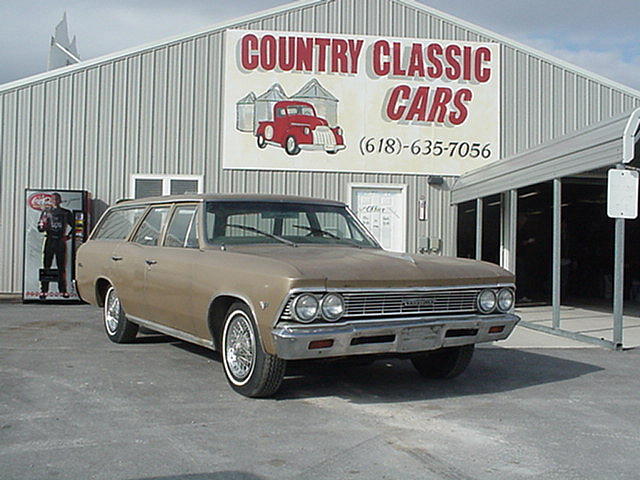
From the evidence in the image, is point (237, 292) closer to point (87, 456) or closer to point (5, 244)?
point (87, 456)

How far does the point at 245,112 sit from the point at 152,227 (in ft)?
24.6

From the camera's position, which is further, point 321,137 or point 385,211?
point 385,211

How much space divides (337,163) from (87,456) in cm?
1099

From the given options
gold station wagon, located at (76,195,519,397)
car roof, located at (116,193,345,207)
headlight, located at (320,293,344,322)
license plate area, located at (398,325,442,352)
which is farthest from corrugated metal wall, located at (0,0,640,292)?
headlight, located at (320,293,344,322)

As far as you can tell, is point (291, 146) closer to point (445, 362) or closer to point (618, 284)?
point (618, 284)

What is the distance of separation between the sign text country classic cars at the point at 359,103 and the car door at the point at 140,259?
22.9 feet

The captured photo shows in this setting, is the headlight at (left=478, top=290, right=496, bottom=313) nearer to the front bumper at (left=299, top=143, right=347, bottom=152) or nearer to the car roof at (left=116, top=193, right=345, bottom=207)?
the car roof at (left=116, top=193, right=345, bottom=207)

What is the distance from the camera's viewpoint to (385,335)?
5227 millimetres

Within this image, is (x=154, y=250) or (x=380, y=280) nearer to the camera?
(x=380, y=280)

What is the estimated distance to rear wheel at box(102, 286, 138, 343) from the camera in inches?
310

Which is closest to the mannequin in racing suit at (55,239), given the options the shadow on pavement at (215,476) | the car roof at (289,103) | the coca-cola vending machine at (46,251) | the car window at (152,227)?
the coca-cola vending machine at (46,251)

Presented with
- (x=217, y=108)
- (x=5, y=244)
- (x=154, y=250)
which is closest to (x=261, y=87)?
(x=217, y=108)

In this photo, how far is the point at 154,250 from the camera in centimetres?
702

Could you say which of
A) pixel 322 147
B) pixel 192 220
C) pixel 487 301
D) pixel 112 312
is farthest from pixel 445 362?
pixel 322 147
